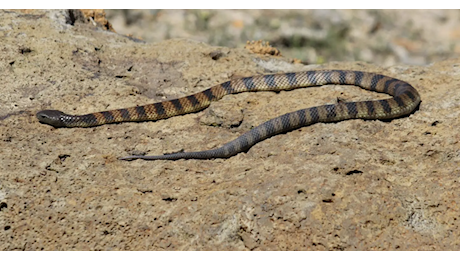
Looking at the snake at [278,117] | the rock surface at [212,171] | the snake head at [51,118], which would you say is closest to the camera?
the rock surface at [212,171]

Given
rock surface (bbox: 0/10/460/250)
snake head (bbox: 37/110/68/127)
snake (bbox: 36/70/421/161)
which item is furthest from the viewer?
snake head (bbox: 37/110/68/127)

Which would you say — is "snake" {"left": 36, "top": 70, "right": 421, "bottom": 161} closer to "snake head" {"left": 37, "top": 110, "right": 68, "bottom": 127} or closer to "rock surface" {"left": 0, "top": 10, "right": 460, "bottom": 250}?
"snake head" {"left": 37, "top": 110, "right": 68, "bottom": 127}

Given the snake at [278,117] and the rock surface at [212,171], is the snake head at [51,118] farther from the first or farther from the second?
the rock surface at [212,171]

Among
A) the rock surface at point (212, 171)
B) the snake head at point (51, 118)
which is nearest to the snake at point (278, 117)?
the snake head at point (51, 118)

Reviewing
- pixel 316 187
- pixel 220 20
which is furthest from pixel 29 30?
pixel 220 20

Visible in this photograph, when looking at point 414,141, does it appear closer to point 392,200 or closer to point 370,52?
point 392,200

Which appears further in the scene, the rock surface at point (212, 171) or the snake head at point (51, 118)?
the snake head at point (51, 118)

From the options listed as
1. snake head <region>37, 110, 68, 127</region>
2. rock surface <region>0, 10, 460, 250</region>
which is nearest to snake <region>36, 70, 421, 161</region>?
snake head <region>37, 110, 68, 127</region>
